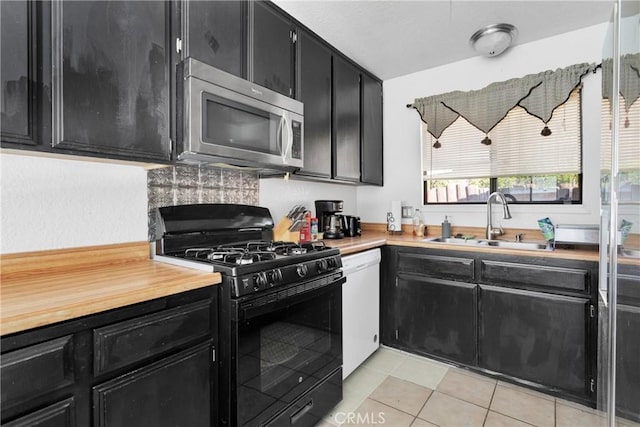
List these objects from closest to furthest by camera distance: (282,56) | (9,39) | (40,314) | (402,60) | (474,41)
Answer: (40,314), (9,39), (282,56), (474,41), (402,60)

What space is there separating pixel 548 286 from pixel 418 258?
0.81 m

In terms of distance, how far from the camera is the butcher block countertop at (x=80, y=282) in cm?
88

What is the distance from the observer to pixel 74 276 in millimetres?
1274

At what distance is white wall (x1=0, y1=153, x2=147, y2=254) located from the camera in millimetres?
1269

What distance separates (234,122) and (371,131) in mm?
1723

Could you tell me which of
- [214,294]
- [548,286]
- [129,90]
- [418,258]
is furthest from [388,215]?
[129,90]

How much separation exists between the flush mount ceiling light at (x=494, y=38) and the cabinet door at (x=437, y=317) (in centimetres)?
177

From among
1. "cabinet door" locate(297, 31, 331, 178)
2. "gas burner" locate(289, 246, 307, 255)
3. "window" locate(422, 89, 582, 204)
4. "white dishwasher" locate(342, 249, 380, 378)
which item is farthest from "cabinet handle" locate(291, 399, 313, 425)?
"window" locate(422, 89, 582, 204)

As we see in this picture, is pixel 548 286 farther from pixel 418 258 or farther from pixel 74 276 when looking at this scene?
pixel 74 276

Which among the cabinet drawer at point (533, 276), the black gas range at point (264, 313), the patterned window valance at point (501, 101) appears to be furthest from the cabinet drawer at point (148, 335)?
the patterned window valance at point (501, 101)

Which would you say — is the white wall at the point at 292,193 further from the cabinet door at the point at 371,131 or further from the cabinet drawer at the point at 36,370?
the cabinet drawer at the point at 36,370

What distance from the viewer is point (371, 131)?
3.04 metres

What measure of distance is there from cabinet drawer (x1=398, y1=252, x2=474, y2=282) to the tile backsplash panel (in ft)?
4.03

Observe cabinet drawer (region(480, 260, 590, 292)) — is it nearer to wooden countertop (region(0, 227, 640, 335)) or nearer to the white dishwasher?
wooden countertop (region(0, 227, 640, 335))
